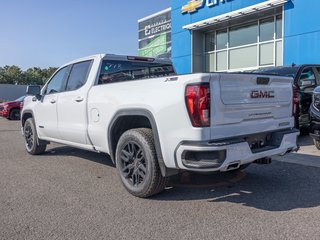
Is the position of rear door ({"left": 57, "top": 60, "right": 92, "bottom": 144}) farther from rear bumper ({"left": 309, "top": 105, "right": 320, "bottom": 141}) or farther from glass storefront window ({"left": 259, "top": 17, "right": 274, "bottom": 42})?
glass storefront window ({"left": 259, "top": 17, "right": 274, "bottom": 42})

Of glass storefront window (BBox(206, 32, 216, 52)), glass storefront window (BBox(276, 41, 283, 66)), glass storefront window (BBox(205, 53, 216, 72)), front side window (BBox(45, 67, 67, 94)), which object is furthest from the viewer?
glass storefront window (BBox(206, 32, 216, 52))

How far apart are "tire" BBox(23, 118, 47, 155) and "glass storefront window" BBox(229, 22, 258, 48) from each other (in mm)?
12593

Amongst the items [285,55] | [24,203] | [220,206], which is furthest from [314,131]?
[285,55]

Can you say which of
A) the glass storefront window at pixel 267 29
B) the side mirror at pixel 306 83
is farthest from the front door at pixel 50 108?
the glass storefront window at pixel 267 29

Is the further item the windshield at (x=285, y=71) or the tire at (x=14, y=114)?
the tire at (x=14, y=114)

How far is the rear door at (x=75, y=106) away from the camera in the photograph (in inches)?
230

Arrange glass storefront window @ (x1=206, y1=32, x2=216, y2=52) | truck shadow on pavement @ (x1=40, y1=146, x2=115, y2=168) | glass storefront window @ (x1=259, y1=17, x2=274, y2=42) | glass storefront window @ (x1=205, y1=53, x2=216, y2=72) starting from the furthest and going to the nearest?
glass storefront window @ (x1=206, y1=32, x2=216, y2=52) → glass storefront window @ (x1=205, y1=53, x2=216, y2=72) → glass storefront window @ (x1=259, y1=17, x2=274, y2=42) → truck shadow on pavement @ (x1=40, y1=146, x2=115, y2=168)

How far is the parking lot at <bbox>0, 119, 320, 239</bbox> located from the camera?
366 centimetres

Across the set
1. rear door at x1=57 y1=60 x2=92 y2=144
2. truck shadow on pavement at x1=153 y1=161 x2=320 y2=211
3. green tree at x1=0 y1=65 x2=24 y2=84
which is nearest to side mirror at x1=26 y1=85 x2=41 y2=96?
rear door at x1=57 y1=60 x2=92 y2=144

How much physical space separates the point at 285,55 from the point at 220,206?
501 inches

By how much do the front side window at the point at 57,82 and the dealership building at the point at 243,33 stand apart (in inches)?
422

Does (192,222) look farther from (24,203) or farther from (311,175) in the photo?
(311,175)

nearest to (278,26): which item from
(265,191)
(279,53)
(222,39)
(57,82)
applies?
(279,53)

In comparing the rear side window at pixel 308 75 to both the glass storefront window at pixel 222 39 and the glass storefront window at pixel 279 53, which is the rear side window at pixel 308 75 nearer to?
the glass storefront window at pixel 279 53
